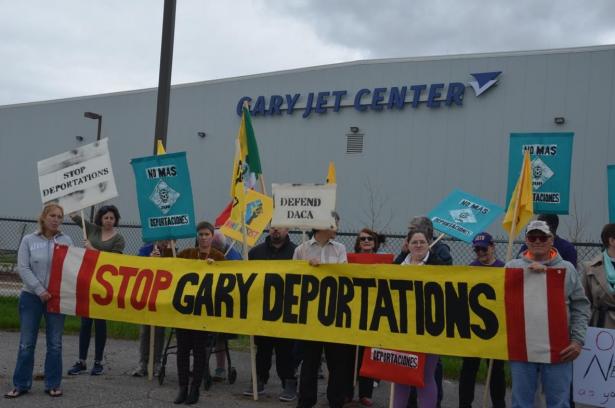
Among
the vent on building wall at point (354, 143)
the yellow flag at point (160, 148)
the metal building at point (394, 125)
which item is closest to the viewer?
the yellow flag at point (160, 148)

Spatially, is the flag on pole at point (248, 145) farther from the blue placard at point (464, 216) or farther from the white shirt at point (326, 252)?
the blue placard at point (464, 216)

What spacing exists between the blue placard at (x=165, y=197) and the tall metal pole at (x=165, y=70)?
47.8 inches

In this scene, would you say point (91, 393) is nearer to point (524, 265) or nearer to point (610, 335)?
point (524, 265)

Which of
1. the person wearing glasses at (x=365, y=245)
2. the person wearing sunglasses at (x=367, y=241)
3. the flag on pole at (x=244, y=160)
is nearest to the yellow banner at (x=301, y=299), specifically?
the flag on pole at (x=244, y=160)

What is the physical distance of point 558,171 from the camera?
6.98 meters

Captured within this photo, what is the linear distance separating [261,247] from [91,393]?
230cm

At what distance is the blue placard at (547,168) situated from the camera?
6.96 metres

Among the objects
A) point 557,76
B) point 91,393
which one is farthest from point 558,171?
point 557,76

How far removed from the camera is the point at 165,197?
7781mm

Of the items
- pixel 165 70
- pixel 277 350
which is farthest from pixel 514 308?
pixel 165 70

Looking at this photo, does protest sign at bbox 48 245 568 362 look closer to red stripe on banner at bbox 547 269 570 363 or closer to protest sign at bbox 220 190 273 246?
red stripe on banner at bbox 547 269 570 363

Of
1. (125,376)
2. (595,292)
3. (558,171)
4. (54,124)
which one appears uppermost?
(54,124)

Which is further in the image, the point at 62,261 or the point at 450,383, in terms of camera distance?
the point at 450,383

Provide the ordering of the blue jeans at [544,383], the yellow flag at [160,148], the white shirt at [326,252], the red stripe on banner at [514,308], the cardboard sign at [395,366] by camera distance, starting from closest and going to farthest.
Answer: the blue jeans at [544,383], the red stripe on banner at [514,308], the cardboard sign at [395,366], the white shirt at [326,252], the yellow flag at [160,148]
